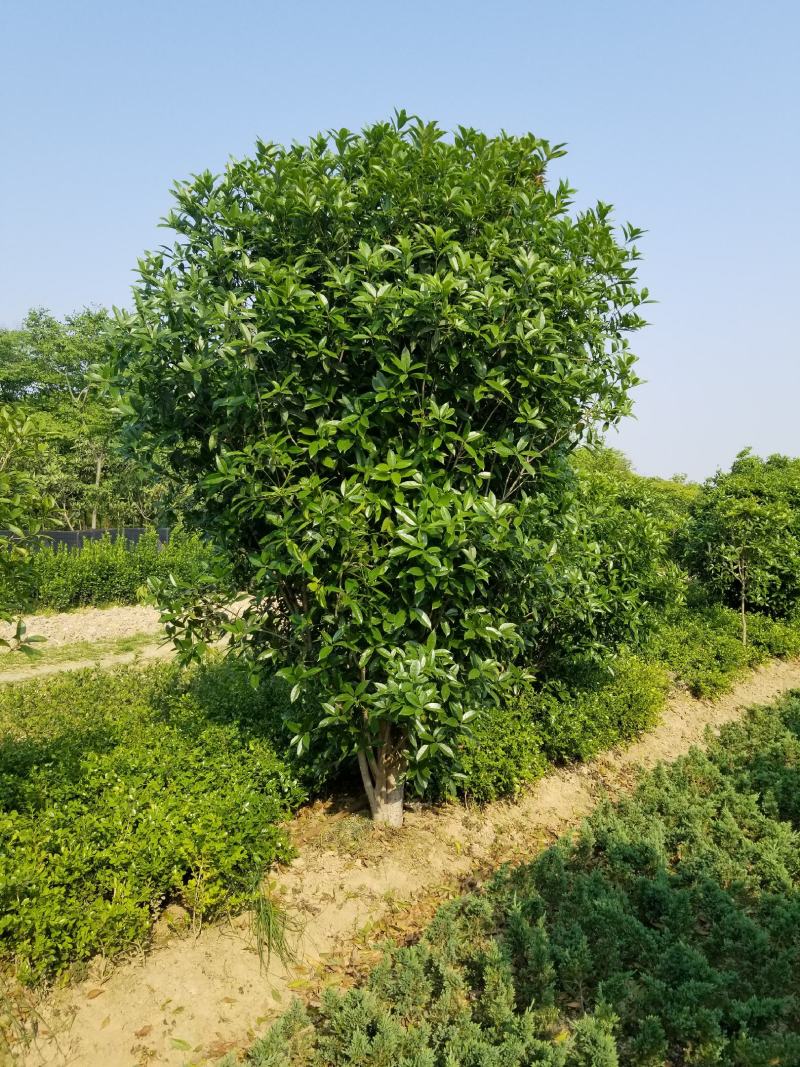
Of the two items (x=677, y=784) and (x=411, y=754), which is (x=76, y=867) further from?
(x=677, y=784)

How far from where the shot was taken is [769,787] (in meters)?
5.43

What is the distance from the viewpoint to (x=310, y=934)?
3910mm

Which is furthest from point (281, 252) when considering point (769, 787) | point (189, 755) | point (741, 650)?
point (741, 650)

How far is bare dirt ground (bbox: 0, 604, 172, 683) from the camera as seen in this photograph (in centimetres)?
968

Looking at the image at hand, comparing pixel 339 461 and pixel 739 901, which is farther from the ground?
pixel 339 461

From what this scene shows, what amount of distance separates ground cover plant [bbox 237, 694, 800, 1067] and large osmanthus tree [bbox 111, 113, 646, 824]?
1.05 metres

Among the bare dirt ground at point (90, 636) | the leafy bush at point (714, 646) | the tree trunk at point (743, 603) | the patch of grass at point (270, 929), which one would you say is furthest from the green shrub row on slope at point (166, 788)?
the tree trunk at point (743, 603)

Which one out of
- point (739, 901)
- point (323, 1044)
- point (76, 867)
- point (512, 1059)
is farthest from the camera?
point (739, 901)

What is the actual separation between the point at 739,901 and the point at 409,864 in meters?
1.92

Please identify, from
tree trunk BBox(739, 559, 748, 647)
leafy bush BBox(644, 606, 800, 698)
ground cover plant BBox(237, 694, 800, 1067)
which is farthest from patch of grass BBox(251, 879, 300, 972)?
tree trunk BBox(739, 559, 748, 647)

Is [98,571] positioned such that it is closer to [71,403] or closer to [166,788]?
[166,788]

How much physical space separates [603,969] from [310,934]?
5.08 feet

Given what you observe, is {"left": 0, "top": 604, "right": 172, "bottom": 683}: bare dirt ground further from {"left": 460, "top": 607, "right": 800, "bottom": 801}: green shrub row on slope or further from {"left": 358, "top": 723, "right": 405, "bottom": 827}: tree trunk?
{"left": 460, "top": 607, "right": 800, "bottom": 801}: green shrub row on slope

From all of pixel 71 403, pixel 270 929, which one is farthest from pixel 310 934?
pixel 71 403
